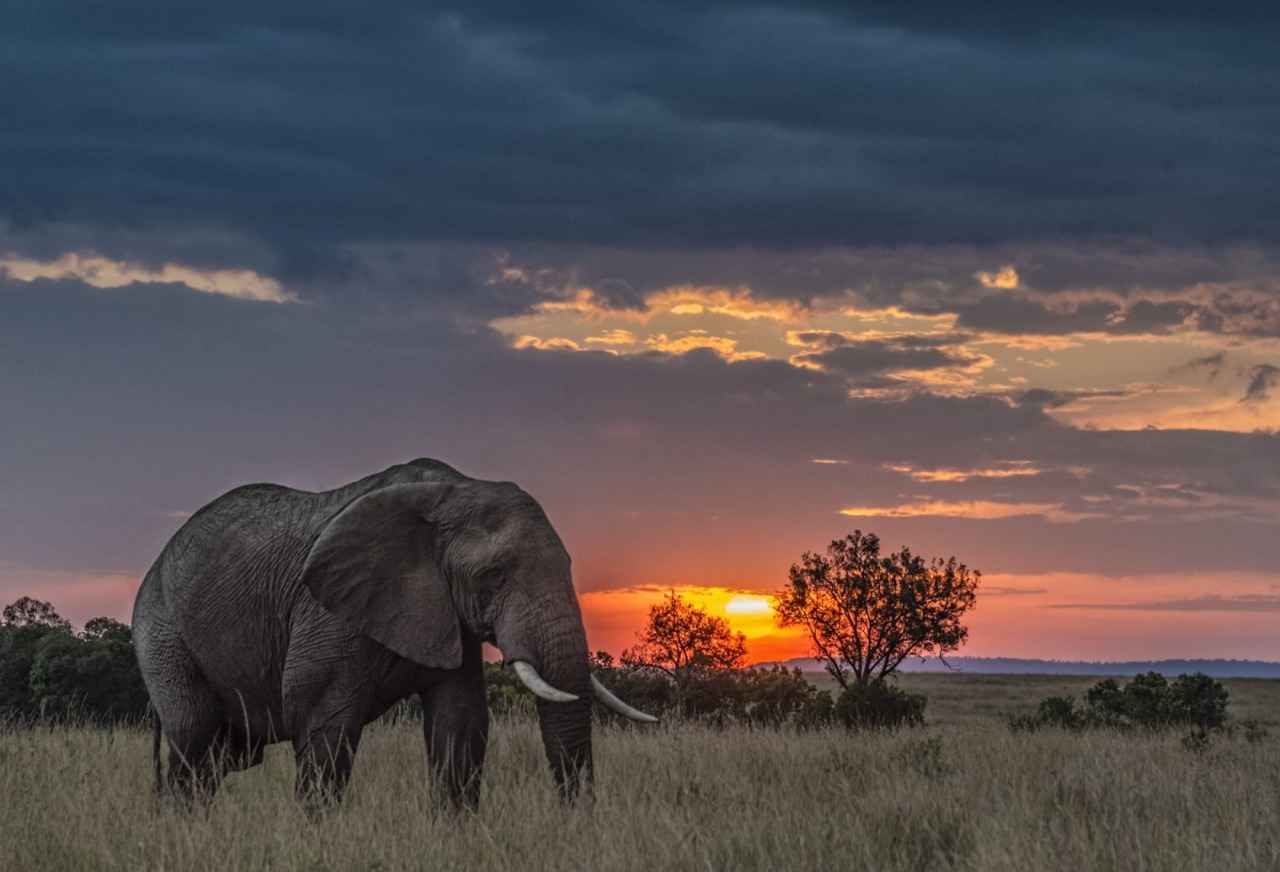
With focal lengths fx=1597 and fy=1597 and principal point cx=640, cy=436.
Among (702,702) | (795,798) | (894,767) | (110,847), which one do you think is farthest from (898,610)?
(110,847)

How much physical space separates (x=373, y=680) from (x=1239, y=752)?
12.0m

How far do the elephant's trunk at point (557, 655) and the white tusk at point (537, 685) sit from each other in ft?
0.22

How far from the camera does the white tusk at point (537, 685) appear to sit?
1157 cm

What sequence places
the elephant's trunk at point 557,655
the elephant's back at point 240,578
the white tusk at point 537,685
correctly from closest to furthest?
the white tusk at point 537,685, the elephant's trunk at point 557,655, the elephant's back at point 240,578

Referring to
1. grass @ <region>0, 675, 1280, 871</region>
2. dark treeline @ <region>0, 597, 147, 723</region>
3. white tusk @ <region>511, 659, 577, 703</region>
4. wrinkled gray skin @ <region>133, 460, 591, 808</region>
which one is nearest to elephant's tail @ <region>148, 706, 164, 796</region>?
wrinkled gray skin @ <region>133, 460, 591, 808</region>

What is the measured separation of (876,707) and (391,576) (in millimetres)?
13765

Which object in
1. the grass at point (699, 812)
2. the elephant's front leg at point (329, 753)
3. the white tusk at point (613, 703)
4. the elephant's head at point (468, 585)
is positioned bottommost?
the grass at point (699, 812)

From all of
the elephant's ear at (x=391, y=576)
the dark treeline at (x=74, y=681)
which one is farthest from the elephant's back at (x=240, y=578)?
the dark treeline at (x=74, y=681)

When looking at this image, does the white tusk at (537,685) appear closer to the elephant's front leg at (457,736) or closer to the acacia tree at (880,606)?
the elephant's front leg at (457,736)

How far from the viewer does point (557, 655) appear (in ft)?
38.6

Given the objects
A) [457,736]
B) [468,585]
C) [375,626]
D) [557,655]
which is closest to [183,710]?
[375,626]

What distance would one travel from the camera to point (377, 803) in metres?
12.3

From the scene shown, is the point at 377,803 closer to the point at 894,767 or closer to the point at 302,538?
the point at 302,538

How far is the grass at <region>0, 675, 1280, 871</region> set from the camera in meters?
10.3
